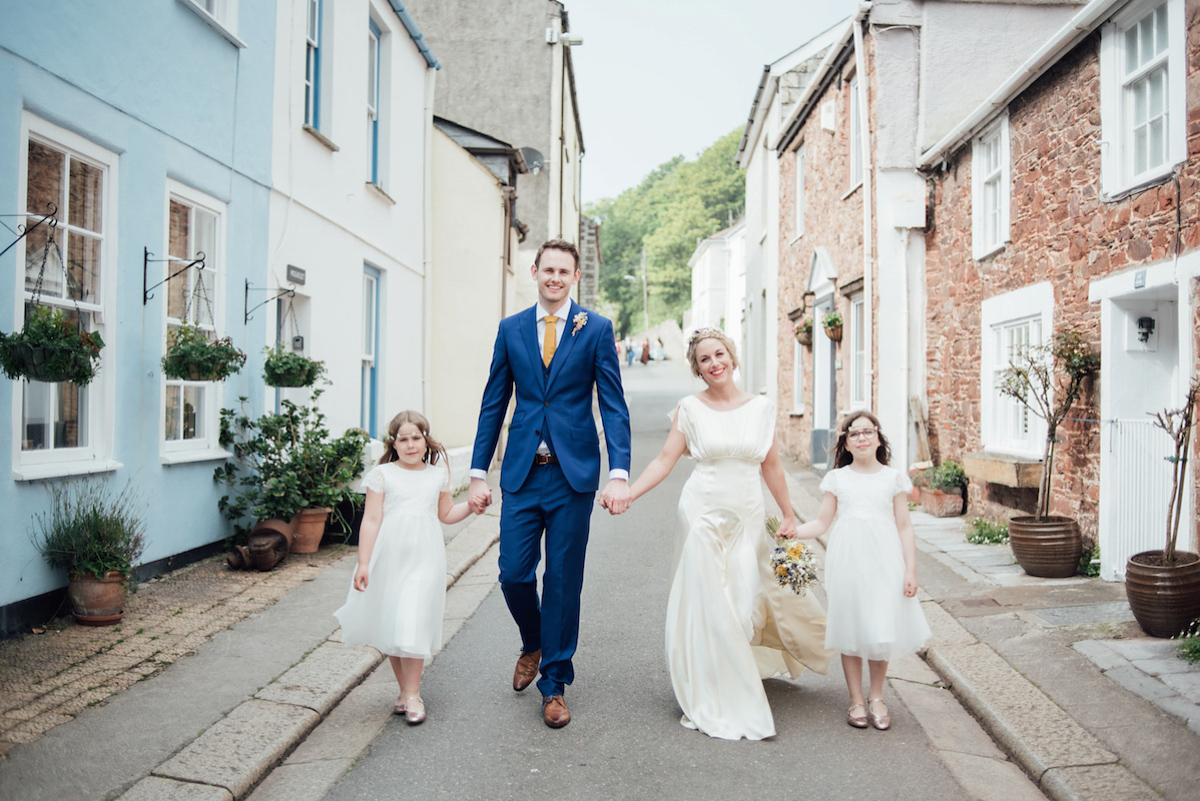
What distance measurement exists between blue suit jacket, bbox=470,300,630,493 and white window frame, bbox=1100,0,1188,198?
4.59 m

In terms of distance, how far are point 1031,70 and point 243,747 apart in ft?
27.8

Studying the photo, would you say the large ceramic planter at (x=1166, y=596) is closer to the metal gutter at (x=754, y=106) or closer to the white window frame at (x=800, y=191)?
the white window frame at (x=800, y=191)

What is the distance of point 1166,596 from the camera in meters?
5.52

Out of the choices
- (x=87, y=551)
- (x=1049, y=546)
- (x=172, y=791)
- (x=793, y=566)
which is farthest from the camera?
(x=1049, y=546)

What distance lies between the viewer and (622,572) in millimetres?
8141

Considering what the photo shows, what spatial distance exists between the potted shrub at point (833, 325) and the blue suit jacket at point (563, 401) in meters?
11.0

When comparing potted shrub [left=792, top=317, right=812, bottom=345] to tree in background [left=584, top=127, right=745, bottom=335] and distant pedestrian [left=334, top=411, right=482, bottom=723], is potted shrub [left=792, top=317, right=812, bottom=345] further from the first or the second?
tree in background [left=584, top=127, right=745, bottom=335]

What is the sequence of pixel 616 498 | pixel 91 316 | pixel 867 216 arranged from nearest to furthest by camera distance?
pixel 616 498, pixel 91 316, pixel 867 216

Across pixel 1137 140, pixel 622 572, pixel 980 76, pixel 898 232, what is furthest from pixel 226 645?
pixel 980 76

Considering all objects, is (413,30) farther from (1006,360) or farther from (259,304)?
(1006,360)

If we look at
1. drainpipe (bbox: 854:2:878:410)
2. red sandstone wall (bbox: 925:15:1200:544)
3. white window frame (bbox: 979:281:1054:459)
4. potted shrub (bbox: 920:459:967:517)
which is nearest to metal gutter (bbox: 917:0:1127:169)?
red sandstone wall (bbox: 925:15:1200:544)

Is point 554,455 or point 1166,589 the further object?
point 1166,589

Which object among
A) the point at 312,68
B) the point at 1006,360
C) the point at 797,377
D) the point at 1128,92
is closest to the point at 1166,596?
the point at 1128,92

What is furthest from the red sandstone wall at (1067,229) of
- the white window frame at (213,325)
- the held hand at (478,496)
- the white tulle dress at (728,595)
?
the white window frame at (213,325)
